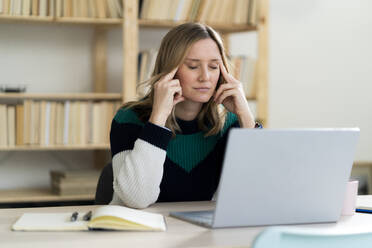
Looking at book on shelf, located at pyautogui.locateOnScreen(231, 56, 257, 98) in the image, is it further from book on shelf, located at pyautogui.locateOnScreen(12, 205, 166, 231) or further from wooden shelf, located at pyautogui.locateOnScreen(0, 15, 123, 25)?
book on shelf, located at pyautogui.locateOnScreen(12, 205, 166, 231)

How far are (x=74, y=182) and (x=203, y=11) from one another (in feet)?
3.81

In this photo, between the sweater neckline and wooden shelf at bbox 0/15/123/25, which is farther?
wooden shelf at bbox 0/15/123/25

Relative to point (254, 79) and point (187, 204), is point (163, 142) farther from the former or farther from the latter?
point (254, 79)

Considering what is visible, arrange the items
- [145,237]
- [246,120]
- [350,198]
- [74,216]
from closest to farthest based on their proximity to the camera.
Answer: [145,237] → [74,216] → [350,198] → [246,120]

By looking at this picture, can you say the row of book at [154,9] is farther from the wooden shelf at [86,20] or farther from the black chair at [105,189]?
the black chair at [105,189]

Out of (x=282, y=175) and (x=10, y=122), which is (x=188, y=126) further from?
(x=10, y=122)

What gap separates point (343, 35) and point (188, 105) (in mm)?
2119

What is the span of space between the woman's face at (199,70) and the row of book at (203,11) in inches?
52.2

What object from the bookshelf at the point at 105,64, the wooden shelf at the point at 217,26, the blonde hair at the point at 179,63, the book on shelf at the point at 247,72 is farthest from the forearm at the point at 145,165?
the book on shelf at the point at 247,72

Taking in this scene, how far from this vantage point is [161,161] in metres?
1.68

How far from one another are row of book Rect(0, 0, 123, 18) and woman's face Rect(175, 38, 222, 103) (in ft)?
4.44

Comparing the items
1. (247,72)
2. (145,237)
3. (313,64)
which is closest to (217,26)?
(247,72)

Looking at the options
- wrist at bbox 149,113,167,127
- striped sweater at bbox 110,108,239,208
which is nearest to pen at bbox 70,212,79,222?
striped sweater at bbox 110,108,239,208

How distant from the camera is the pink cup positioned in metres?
1.50
